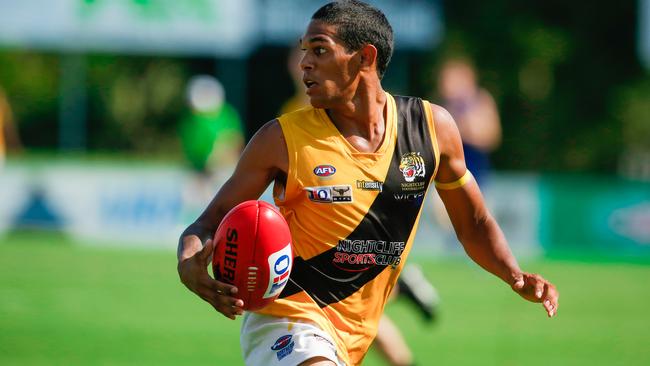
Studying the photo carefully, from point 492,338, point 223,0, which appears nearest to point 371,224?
point 492,338

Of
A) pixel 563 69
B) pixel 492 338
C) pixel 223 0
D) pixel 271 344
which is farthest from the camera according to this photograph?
pixel 563 69

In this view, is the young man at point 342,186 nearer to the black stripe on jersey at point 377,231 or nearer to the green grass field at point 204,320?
the black stripe on jersey at point 377,231

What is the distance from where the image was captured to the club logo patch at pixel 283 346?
480cm

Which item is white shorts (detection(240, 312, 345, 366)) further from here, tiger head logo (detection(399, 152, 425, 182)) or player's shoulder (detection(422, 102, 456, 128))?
player's shoulder (detection(422, 102, 456, 128))

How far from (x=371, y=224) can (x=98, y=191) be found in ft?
46.1

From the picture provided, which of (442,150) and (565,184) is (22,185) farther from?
(442,150)

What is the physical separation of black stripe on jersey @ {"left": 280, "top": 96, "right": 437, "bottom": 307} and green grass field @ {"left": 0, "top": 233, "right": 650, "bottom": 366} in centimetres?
371

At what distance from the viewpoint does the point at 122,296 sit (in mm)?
12070

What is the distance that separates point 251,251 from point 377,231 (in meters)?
0.79

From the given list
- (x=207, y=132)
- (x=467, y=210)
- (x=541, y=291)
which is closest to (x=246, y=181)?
(x=467, y=210)

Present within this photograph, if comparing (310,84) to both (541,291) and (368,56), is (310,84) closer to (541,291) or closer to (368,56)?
(368,56)

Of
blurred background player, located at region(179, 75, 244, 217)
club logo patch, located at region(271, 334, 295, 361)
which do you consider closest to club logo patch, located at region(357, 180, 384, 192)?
club logo patch, located at region(271, 334, 295, 361)

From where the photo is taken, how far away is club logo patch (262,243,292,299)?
14.7 feet

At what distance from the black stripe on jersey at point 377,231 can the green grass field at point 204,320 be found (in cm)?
371
